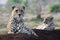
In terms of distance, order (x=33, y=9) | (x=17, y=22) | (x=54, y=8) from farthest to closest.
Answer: (x=33, y=9)
(x=54, y=8)
(x=17, y=22)

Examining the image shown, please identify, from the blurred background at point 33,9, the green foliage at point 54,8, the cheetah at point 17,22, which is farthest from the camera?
the green foliage at point 54,8

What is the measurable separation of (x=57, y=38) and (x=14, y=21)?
3.75 feet

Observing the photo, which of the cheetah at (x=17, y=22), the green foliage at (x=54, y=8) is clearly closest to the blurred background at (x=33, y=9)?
the green foliage at (x=54, y=8)

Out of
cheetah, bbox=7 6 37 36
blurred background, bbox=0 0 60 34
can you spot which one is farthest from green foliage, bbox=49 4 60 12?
cheetah, bbox=7 6 37 36

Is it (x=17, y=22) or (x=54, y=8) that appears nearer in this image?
(x=17, y=22)

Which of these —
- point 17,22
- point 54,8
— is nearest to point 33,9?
point 54,8

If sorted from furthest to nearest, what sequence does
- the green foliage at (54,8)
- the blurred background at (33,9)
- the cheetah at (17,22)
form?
the green foliage at (54,8)
the blurred background at (33,9)
the cheetah at (17,22)

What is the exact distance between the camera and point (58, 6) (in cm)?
1402

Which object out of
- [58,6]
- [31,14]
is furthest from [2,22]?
[58,6]

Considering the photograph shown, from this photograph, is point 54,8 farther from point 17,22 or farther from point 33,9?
point 17,22

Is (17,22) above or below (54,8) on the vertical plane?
below

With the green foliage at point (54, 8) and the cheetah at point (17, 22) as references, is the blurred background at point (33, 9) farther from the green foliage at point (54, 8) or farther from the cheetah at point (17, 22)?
the cheetah at point (17, 22)

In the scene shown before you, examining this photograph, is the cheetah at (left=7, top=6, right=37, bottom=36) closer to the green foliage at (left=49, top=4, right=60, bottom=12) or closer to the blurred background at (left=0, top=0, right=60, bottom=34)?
the blurred background at (left=0, top=0, right=60, bottom=34)

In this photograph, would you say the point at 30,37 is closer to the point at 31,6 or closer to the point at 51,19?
the point at 51,19
